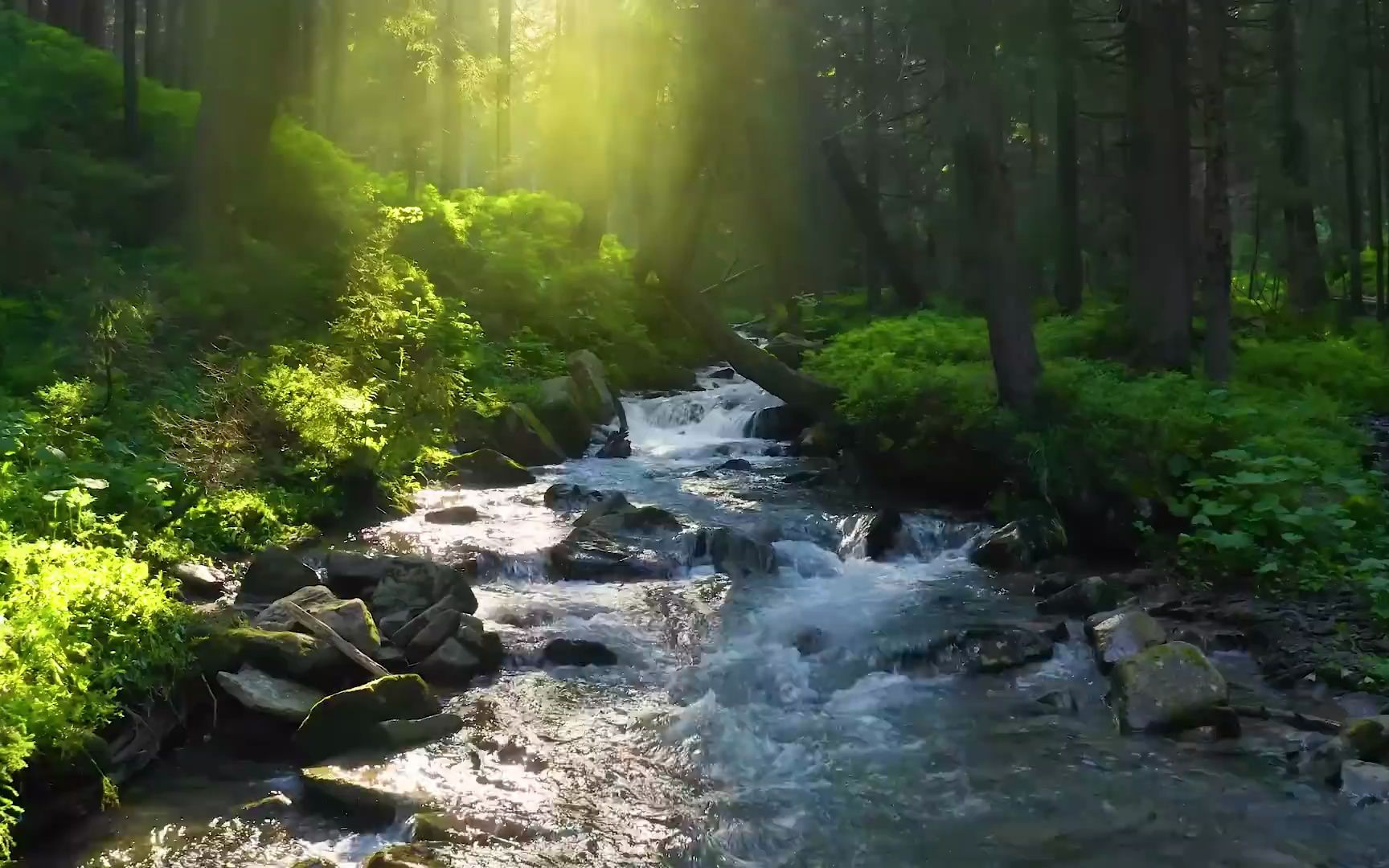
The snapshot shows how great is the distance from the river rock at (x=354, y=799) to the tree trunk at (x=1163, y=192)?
12.6m

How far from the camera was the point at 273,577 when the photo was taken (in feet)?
29.5

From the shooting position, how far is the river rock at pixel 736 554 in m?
11.7

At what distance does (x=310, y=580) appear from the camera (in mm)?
9133

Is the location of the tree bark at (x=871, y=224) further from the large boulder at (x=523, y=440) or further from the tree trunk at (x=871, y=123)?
the large boulder at (x=523, y=440)

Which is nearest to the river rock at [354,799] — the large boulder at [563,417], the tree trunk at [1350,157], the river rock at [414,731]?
the river rock at [414,731]

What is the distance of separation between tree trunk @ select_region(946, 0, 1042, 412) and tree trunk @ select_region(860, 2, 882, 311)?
1163 cm

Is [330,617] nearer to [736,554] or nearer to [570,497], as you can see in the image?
[736,554]

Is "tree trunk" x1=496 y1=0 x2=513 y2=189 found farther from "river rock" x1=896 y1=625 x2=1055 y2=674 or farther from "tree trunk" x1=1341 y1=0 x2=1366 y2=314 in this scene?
"tree trunk" x1=1341 y1=0 x2=1366 y2=314

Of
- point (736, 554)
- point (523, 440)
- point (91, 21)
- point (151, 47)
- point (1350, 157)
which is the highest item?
point (91, 21)

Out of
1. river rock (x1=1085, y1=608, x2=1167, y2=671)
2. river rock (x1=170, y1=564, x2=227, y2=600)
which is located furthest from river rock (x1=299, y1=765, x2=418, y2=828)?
river rock (x1=1085, y1=608, x2=1167, y2=671)

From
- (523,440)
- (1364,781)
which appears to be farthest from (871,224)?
(1364,781)

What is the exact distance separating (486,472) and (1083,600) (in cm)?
853

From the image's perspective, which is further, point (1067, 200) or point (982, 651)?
point (1067, 200)

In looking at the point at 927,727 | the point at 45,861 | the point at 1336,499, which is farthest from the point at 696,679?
the point at 1336,499
